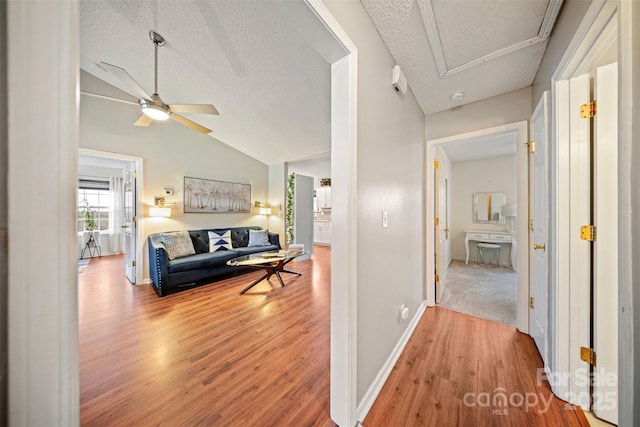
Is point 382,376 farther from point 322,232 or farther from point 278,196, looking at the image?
point 322,232

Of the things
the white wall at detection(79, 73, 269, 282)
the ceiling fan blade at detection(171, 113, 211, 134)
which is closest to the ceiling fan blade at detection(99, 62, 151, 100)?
the ceiling fan blade at detection(171, 113, 211, 134)

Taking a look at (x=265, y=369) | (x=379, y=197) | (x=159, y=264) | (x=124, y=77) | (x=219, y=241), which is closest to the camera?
(x=379, y=197)

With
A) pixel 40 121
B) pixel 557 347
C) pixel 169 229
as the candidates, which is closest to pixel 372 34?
pixel 40 121

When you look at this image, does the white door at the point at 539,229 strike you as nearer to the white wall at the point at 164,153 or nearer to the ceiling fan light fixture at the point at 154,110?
the ceiling fan light fixture at the point at 154,110

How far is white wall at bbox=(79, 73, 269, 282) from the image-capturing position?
3.18 m

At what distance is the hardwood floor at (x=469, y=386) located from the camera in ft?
4.13

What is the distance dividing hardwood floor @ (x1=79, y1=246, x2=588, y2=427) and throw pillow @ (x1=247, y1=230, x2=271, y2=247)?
211 cm

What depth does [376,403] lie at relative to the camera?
1.36 meters

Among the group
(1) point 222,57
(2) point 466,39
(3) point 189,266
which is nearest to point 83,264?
(3) point 189,266

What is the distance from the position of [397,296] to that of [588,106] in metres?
1.74

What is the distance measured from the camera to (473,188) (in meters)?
4.95

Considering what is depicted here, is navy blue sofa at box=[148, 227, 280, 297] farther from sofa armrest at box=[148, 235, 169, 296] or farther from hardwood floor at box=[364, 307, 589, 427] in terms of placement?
hardwood floor at box=[364, 307, 589, 427]

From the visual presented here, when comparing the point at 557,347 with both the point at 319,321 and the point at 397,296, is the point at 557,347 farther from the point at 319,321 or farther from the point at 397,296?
the point at 319,321

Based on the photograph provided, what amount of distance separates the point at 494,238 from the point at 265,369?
4.96 metres
